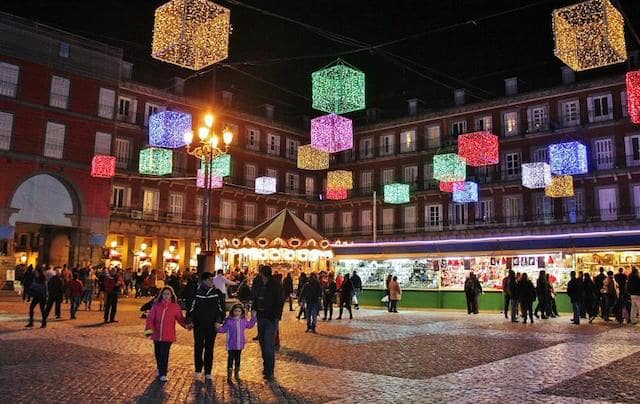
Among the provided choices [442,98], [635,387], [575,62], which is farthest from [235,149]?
[635,387]

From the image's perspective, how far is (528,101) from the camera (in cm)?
3869

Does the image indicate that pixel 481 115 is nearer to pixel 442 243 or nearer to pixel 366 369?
pixel 442 243

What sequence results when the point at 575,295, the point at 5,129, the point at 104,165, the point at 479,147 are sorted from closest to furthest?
the point at 575,295
the point at 479,147
the point at 104,165
the point at 5,129

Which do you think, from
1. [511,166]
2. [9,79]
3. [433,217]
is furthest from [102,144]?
[511,166]

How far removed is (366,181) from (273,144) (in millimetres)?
8408

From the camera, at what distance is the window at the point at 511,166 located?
39219mm

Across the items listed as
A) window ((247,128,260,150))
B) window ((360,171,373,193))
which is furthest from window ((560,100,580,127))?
window ((247,128,260,150))

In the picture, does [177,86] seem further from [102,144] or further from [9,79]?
[9,79]

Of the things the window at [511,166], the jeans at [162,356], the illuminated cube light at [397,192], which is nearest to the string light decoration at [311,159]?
the illuminated cube light at [397,192]

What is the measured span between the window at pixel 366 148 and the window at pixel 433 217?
7.28 m

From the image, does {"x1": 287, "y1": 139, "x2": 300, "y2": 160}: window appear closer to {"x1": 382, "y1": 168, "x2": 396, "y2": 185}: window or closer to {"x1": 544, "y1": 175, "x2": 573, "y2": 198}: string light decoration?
{"x1": 382, "y1": 168, "x2": 396, "y2": 185}: window

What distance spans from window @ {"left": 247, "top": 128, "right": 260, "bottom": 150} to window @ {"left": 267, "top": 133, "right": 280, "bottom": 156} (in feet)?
4.05

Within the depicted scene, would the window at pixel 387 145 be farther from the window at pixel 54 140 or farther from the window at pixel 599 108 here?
the window at pixel 54 140

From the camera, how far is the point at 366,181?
153 ft
